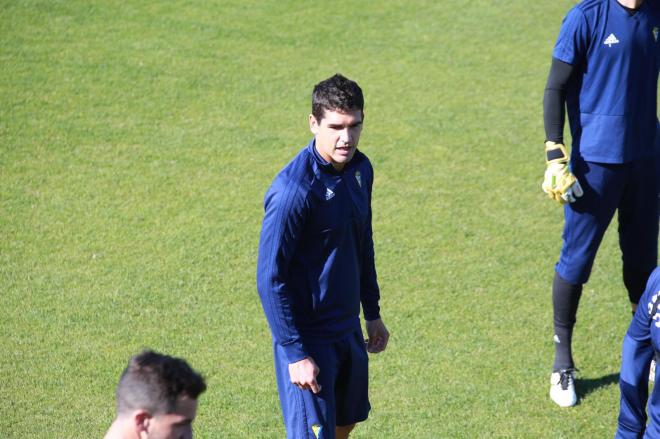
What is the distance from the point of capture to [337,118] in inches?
149

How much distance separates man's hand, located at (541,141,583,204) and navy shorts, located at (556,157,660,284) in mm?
107

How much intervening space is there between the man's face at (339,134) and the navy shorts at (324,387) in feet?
2.72

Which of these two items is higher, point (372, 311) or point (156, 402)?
point (156, 402)

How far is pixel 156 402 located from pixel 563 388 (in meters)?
3.33

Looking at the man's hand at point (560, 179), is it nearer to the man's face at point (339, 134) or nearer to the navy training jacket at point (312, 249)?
the navy training jacket at point (312, 249)

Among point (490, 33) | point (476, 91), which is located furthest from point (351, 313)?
point (490, 33)

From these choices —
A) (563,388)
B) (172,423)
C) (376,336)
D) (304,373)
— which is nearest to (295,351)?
(304,373)

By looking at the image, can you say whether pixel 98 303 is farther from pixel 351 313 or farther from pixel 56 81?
pixel 56 81

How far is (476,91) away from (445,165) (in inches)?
63.4

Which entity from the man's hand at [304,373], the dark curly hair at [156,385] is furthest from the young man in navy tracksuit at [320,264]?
the dark curly hair at [156,385]

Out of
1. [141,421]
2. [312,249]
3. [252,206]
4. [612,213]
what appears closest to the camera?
[141,421]

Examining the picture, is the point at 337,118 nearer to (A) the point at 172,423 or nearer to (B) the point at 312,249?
(B) the point at 312,249

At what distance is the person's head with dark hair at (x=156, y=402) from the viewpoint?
265cm

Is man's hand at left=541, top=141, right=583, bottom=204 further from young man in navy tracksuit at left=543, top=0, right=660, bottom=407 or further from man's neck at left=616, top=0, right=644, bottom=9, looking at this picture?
man's neck at left=616, top=0, right=644, bottom=9
